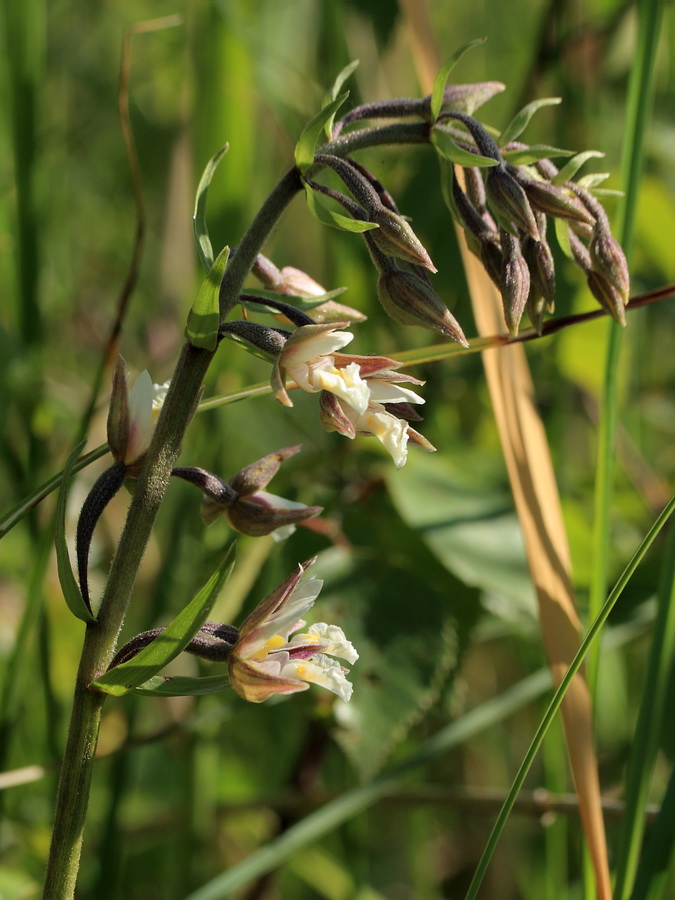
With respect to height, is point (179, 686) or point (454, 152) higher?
point (454, 152)

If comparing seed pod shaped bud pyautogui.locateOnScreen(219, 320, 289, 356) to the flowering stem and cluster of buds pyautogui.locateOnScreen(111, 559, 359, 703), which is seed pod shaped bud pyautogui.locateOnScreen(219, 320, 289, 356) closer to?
the flowering stem

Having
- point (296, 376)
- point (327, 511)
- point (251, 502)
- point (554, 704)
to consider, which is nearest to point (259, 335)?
point (296, 376)

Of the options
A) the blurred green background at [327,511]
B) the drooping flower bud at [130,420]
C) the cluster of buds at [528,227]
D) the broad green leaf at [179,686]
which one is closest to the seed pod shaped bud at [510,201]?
the cluster of buds at [528,227]

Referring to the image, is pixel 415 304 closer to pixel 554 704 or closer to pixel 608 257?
pixel 608 257

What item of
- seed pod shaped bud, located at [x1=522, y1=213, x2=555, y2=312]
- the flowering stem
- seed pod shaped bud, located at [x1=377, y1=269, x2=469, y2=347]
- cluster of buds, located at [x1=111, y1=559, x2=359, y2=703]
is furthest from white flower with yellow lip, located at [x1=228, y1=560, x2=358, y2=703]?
seed pod shaped bud, located at [x1=522, y1=213, x2=555, y2=312]

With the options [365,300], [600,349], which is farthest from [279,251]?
[600,349]

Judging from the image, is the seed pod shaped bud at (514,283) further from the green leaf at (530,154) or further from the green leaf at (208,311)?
the green leaf at (208,311)
